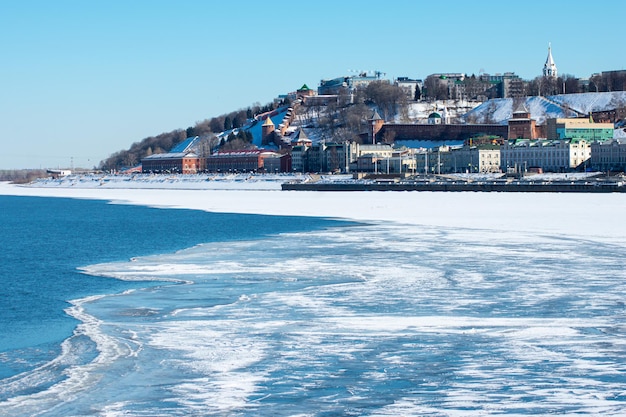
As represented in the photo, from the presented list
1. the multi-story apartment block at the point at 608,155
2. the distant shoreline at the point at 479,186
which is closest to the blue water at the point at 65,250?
the distant shoreline at the point at 479,186

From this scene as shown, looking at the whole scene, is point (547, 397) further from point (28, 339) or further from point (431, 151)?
point (431, 151)

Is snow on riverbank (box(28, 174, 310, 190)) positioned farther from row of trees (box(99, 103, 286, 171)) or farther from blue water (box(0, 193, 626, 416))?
blue water (box(0, 193, 626, 416))

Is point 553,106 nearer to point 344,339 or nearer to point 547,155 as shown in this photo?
point 547,155

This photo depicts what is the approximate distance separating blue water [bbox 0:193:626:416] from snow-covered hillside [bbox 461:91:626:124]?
94.0m

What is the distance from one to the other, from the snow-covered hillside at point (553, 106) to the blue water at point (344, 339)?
9402 cm

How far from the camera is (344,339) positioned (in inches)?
463

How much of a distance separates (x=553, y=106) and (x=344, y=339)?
10618 centimetres

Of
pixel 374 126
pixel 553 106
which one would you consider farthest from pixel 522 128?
pixel 374 126

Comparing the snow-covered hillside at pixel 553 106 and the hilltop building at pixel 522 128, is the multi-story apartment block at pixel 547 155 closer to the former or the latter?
the hilltop building at pixel 522 128

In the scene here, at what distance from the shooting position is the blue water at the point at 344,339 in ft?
30.3

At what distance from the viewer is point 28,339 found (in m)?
12.0

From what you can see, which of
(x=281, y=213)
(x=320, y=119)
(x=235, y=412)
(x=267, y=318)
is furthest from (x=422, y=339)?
(x=320, y=119)

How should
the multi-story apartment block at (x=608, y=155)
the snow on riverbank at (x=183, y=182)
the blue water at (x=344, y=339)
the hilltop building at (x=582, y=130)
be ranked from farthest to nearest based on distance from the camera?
the hilltop building at (x=582, y=130)
the snow on riverbank at (x=183, y=182)
the multi-story apartment block at (x=608, y=155)
the blue water at (x=344, y=339)

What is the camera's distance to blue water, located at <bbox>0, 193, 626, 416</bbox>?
923 centimetres
